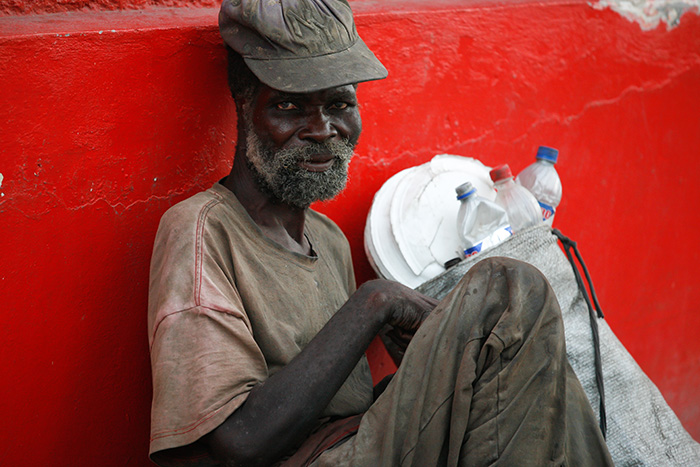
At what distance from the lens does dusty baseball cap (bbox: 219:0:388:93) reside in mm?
1930

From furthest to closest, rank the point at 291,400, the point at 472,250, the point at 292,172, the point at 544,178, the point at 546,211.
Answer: the point at 544,178 < the point at 546,211 < the point at 472,250 < the point at 292,172 < the point at 291,400

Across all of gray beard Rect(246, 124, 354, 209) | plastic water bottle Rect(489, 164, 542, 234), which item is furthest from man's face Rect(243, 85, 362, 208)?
plastic water bottle Rect(489, 164, 542, 234)

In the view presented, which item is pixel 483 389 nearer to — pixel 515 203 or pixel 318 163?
pixel 318 163

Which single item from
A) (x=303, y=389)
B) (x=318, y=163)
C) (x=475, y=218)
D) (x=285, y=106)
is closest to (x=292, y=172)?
(x=318, y=163)

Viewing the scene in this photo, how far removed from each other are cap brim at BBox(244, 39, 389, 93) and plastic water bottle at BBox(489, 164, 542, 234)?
0.70 metres

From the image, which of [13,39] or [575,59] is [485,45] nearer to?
[575,59]

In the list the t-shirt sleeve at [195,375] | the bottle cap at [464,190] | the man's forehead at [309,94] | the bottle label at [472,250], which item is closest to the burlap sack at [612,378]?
the bottle label at [472,250]

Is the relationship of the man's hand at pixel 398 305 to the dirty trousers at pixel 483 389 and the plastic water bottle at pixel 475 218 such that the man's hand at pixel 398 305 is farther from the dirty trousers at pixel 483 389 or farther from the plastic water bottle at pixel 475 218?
the plastic water bottle at pixel 475 218

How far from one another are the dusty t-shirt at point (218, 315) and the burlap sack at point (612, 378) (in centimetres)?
45

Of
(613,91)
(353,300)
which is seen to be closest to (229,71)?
(353,300)

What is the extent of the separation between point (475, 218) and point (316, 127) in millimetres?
737

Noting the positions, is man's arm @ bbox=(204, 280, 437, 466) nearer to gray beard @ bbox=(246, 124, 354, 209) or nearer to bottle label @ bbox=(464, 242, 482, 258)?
gray beard @ bbox=(246, 124, 354, 209)

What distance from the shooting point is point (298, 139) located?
2.03 metres

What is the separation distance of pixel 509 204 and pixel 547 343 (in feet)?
3.20
